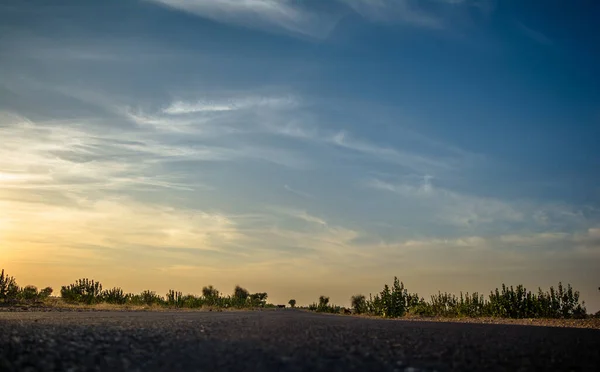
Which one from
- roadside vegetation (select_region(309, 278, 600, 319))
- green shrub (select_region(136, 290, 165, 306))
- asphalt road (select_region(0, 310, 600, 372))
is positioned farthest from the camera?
green shrub (select_region(136, 290, 165, 306))

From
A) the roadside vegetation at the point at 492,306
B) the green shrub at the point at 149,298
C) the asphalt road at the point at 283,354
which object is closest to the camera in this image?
the asphalt road at the point at 283,354

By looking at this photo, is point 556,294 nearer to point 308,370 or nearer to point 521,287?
point 521,287

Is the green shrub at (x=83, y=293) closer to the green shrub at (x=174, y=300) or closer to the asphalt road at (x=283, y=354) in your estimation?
the green shrub at (x=174, y=300)

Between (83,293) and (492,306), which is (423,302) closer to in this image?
(492,306)

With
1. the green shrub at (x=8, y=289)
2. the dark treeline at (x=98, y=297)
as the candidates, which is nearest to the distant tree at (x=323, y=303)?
the dark treeline at (x=98, y=297)

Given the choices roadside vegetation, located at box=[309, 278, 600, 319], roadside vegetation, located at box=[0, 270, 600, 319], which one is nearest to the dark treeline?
roadside vegetation, located at box=[0, 270, 600, 319]

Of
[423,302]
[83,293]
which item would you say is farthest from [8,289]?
[423,302]

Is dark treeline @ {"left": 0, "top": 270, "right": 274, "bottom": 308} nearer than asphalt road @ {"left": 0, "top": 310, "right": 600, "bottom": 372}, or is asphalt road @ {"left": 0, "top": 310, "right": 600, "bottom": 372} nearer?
asphalt road @ {"left": 0, "top": 310, "right": 600, "bottom": 372}

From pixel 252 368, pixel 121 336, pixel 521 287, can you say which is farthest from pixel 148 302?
pixel 252 368

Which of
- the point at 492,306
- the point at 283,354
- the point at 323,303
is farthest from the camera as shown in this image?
the point at 323,303

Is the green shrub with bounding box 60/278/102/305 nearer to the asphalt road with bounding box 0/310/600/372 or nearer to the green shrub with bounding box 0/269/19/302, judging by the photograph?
the green shrub with bounding box 0/269/19/302

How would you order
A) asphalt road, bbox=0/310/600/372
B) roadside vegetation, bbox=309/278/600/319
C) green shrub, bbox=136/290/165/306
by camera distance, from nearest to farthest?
asphalt road, bbox=0/310/600/372 → roadside vegetation, bbox=309/278/600/319 → green shrub, bbox=136/290/165/306

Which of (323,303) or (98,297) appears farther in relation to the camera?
(323,303)

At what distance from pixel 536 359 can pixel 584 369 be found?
0.58 m
